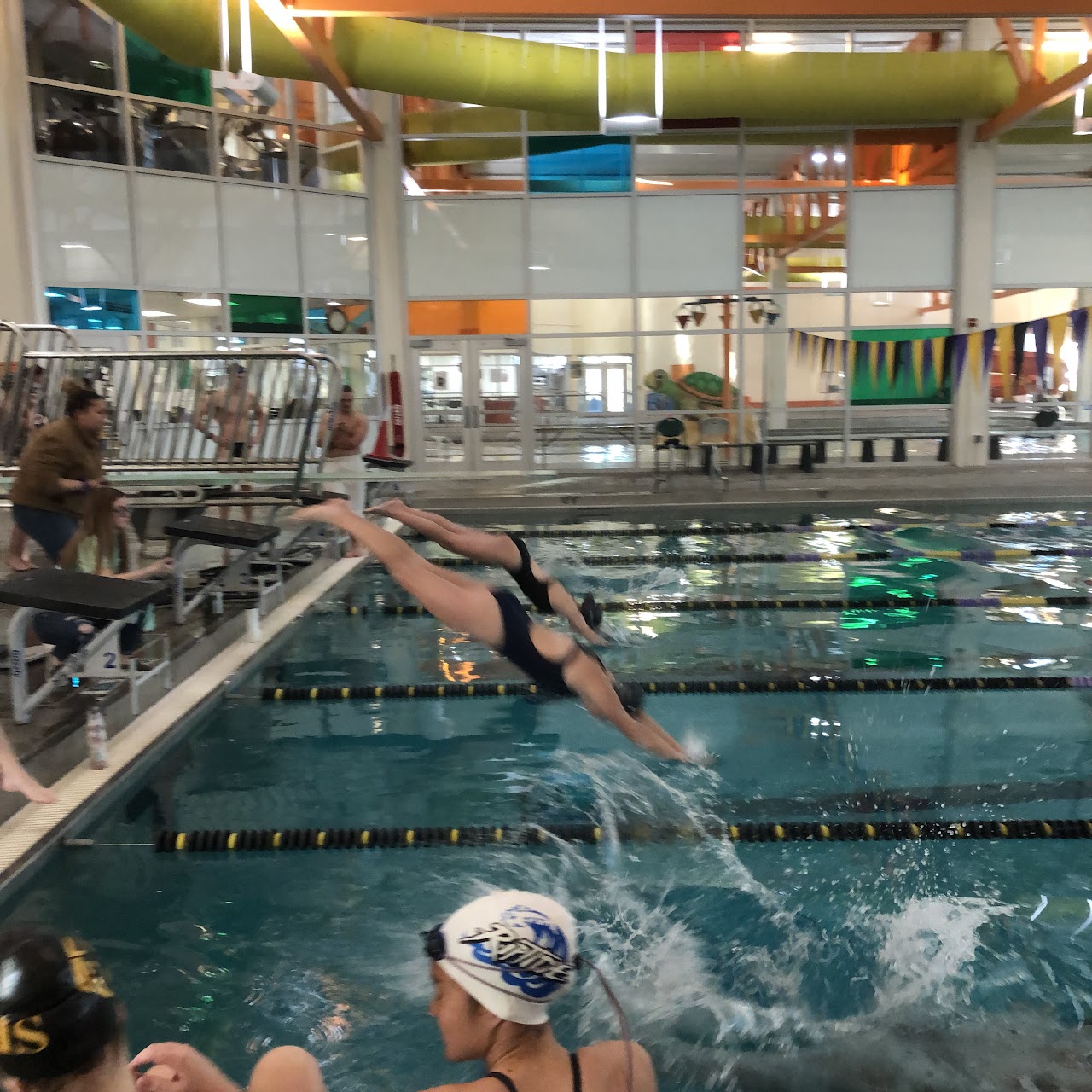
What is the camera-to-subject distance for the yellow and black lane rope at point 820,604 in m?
6.71

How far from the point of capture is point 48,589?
3.53 m

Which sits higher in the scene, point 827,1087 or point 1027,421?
point 1027,421

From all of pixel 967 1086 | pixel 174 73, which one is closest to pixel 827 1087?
pixel 967 1086

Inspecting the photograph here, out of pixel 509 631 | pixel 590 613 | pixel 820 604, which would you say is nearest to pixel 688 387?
pixel 820 604

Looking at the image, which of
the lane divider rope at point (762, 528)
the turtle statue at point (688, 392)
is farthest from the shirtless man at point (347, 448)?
the turtle statue at point (688, 392)

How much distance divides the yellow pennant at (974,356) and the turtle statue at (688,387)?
10.3 ft

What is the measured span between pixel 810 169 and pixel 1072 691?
11.1 metres

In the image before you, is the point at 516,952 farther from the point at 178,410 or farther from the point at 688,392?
the point at 688,392

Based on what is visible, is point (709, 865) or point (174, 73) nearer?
point (709, 865)

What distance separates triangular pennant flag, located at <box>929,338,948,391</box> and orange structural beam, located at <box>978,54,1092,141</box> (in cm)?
286

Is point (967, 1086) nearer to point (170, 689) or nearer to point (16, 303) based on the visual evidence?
point (170, 689)

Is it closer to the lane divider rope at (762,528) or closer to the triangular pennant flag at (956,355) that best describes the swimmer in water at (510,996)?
the lane divider rope at (762,528)

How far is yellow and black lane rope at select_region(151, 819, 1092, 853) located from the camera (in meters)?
3.43

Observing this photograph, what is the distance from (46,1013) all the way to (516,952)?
0.65 meters
